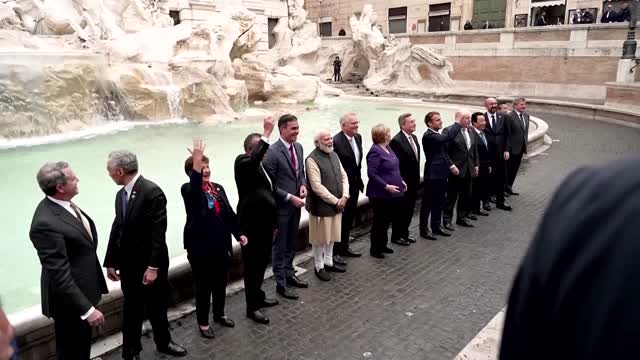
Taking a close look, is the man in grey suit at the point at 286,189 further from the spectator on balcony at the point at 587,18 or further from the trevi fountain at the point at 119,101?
the spectator on balcony at the point at 587,18

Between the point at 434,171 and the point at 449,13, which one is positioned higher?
the point at 449,13

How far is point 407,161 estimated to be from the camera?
20.8 ft

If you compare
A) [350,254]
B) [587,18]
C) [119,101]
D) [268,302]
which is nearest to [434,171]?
[350,254]

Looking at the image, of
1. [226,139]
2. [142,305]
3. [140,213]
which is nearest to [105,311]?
[142,305]

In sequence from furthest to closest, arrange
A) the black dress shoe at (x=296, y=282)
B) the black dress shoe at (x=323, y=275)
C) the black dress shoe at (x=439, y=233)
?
the black dress shoe at (x=439, y=233)
the black dress shoe at (x=323, y=275)
the black dress shoe at (x=296, y=282)

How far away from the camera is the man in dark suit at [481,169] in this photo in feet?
24.3

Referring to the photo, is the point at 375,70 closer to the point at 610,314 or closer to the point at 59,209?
the point at 59,209

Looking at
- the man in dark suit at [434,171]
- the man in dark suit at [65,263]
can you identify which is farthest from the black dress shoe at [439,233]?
the man in dark suit at [65,263]

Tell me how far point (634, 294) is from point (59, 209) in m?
3.29

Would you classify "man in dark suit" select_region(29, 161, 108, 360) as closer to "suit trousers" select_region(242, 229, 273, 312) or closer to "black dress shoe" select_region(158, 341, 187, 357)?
"black dress shoe" select_region(158, 341, 187, 357)

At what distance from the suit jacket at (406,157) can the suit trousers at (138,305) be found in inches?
136

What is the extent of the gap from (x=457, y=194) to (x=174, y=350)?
4.60m

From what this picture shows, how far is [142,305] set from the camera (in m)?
3.83

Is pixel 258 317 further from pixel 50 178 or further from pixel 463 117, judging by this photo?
pixel 463 117
